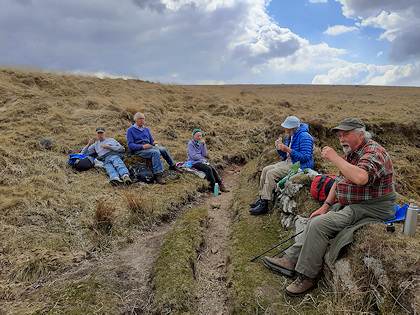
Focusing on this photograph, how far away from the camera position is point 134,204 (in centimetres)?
600

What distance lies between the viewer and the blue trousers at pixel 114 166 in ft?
25.4

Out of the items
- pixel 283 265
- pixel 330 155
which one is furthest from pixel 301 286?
pixel 330 155

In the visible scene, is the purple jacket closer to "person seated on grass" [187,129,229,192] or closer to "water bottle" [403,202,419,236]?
"person seated on grass" [187,129,229,192]

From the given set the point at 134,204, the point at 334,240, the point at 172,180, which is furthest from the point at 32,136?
the point at 334,240

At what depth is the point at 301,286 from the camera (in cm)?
333

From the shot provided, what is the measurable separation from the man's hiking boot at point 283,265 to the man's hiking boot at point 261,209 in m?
2.10

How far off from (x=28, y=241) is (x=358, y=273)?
16.1 ft

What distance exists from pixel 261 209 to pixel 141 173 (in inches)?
148

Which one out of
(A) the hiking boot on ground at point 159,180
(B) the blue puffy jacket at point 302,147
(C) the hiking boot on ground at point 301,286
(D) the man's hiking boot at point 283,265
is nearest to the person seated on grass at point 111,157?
(A) the hiking boot on ground at point 159,180

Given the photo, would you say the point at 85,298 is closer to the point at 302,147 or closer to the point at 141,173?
the point at 141,173

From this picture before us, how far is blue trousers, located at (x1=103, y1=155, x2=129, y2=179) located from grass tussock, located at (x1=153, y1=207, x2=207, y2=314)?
285 centimetres

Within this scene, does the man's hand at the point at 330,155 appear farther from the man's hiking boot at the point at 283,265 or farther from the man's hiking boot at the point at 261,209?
the man's hiking boot at the point at 261,209

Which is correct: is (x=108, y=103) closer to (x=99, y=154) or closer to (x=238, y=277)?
(x=99, y=154)

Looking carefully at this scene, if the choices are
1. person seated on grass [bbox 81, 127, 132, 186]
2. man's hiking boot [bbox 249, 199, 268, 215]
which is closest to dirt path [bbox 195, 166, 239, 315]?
man's hiking boot [bbox 249, 199, 268, 215]
